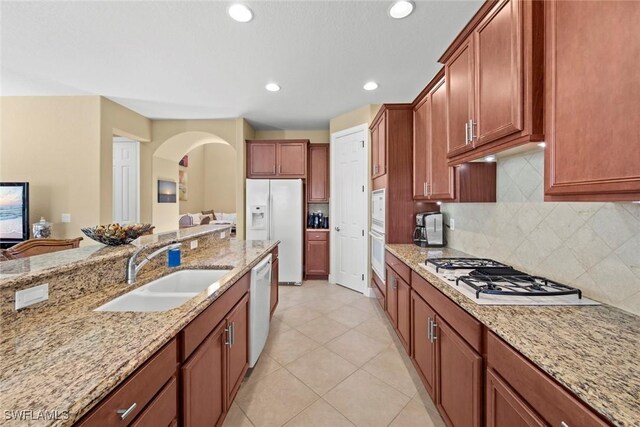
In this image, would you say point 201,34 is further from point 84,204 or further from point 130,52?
point 84,204

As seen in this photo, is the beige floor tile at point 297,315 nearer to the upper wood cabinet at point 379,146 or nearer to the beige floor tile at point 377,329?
the beige floor tile at point 377,329

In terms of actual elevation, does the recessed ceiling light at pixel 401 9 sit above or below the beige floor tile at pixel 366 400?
above

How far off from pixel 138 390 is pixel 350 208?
137 inches

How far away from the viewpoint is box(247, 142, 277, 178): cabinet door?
4.53m

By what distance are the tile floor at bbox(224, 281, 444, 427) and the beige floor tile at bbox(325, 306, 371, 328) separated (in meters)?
0.01

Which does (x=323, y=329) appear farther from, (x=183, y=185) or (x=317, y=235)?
(x=183, y=185)

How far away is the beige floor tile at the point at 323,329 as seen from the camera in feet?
8.46

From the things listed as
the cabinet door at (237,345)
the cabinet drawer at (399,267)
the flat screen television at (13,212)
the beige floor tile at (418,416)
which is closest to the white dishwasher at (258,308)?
the cabinet door at (237,345)

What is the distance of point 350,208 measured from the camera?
13.2 ft

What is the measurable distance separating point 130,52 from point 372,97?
2.72 m

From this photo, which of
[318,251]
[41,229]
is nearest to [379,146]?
[318,251]

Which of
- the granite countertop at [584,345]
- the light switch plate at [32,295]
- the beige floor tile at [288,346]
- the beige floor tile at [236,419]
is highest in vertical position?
the light switch plate at [32,295]

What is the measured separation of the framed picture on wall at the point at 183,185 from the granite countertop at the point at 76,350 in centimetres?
721

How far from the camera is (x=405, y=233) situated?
282 cm
